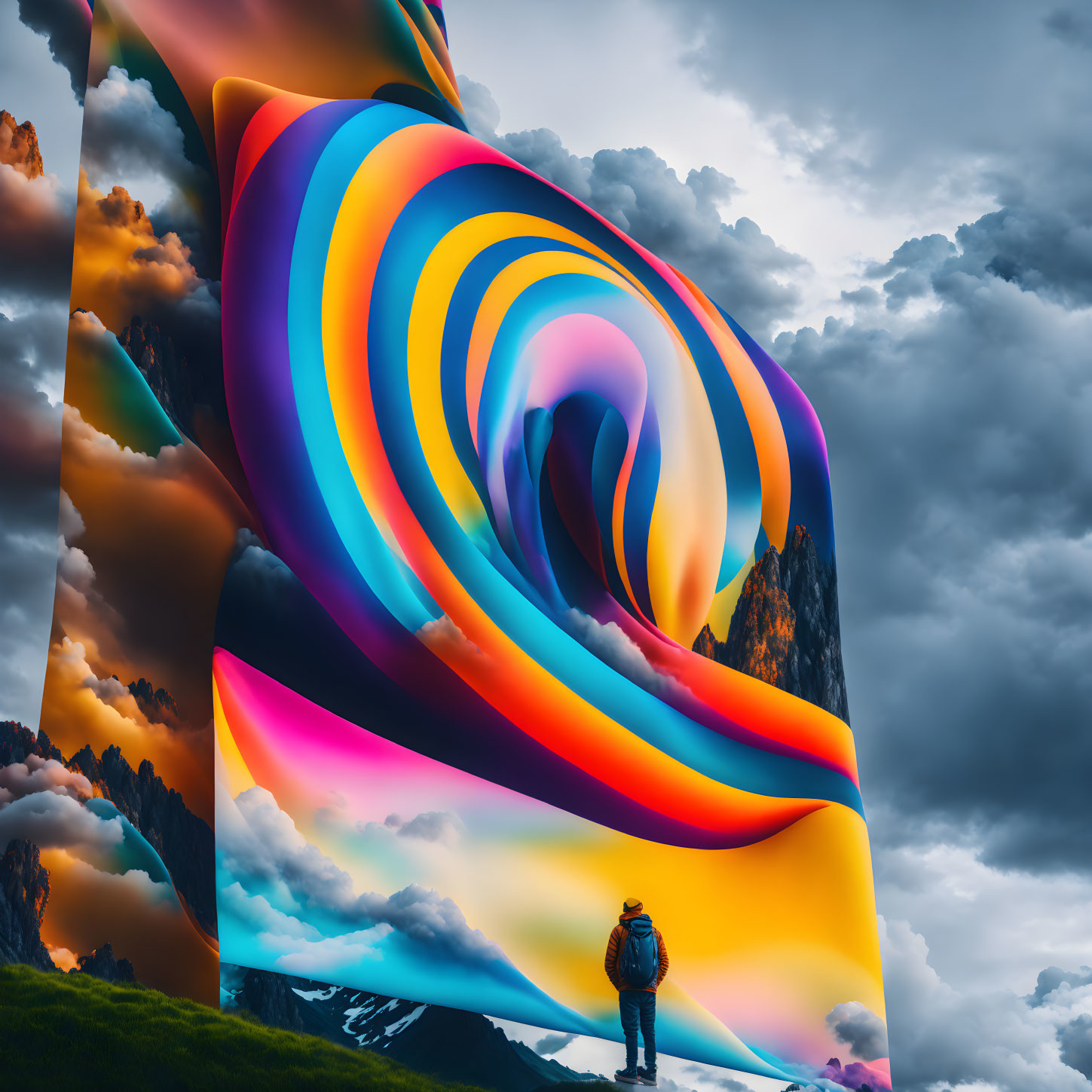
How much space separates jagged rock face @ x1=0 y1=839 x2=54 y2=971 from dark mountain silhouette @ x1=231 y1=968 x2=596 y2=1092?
1.44 meters

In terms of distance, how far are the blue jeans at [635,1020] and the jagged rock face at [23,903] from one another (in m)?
4.17

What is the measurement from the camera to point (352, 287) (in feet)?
33.2

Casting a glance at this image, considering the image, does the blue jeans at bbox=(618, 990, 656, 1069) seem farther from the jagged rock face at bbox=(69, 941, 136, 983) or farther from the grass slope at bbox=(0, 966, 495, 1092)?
the jagged rock face at bbox=(69, 941, 136, 983)

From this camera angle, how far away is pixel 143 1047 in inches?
238

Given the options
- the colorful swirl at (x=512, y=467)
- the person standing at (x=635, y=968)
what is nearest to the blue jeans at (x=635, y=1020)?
the person standing at (x=635, y=968)

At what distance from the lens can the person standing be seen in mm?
7449

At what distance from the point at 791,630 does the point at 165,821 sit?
866cm

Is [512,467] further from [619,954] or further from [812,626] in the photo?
[619,954]

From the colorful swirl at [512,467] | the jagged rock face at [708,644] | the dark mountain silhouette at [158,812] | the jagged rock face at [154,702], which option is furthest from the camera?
the jagged rock face at [708,644]

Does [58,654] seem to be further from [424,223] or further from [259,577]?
[424,223]

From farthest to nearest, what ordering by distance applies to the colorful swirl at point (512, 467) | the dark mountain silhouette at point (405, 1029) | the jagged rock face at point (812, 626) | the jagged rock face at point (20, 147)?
the jagged rock face at point (812, 626) < the colorful swirl at point (512, 467) < the jagged rock face at point (20, 147) < the dark mountain silhouette at point (405, 1029)

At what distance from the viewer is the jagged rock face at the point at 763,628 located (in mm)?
13625

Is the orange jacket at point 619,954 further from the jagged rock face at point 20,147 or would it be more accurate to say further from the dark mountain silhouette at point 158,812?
the jagged rock face at point 20,147

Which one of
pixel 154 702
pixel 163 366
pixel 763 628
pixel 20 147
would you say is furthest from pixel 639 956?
→ pixel 20 147
